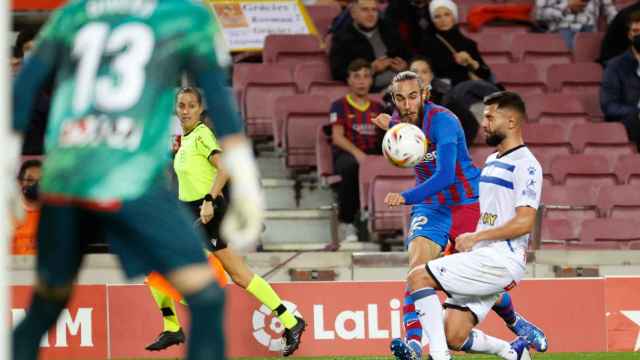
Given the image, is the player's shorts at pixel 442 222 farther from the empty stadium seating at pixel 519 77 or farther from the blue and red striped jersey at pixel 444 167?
the empty stadium seating at pixel 519 77

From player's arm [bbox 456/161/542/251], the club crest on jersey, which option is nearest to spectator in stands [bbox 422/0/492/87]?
the club crest on jersey

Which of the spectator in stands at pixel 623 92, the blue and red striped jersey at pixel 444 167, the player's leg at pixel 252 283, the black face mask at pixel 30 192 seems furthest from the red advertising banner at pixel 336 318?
the spectator in stands at pixel 623 92

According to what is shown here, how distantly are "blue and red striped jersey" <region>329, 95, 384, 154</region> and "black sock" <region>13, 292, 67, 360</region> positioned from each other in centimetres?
731

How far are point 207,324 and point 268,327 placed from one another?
18.0 ft

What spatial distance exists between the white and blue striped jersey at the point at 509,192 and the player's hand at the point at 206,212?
2305 millimetres

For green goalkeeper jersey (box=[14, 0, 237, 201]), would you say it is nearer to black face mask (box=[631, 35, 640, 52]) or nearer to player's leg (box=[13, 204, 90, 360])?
player's leg (box=[13, 204, 90, 360])

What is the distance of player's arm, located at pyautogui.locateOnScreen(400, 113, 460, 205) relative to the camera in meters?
8.45

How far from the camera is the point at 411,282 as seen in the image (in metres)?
8.21

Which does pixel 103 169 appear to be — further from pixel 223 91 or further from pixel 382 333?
pixel 382 333

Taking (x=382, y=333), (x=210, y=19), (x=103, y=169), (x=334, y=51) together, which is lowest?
(x=382, y=333)

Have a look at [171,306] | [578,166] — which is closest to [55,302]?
[171,306]

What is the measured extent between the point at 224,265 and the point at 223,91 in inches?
196

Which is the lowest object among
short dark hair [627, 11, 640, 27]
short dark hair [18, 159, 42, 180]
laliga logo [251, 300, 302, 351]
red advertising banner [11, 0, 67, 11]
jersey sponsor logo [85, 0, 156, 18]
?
laliga logo [251, 300, 302, 351]

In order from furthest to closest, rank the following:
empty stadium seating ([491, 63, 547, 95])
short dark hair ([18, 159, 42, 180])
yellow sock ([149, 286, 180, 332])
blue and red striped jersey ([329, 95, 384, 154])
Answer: empty stadium seating ([491, 63, 547, 95])
blue and red striped jersey ([329, 95, 384, 154])
short dark hair ([18, 159, 42, 180])
yellow sock ([149, 286, 180, 332])
